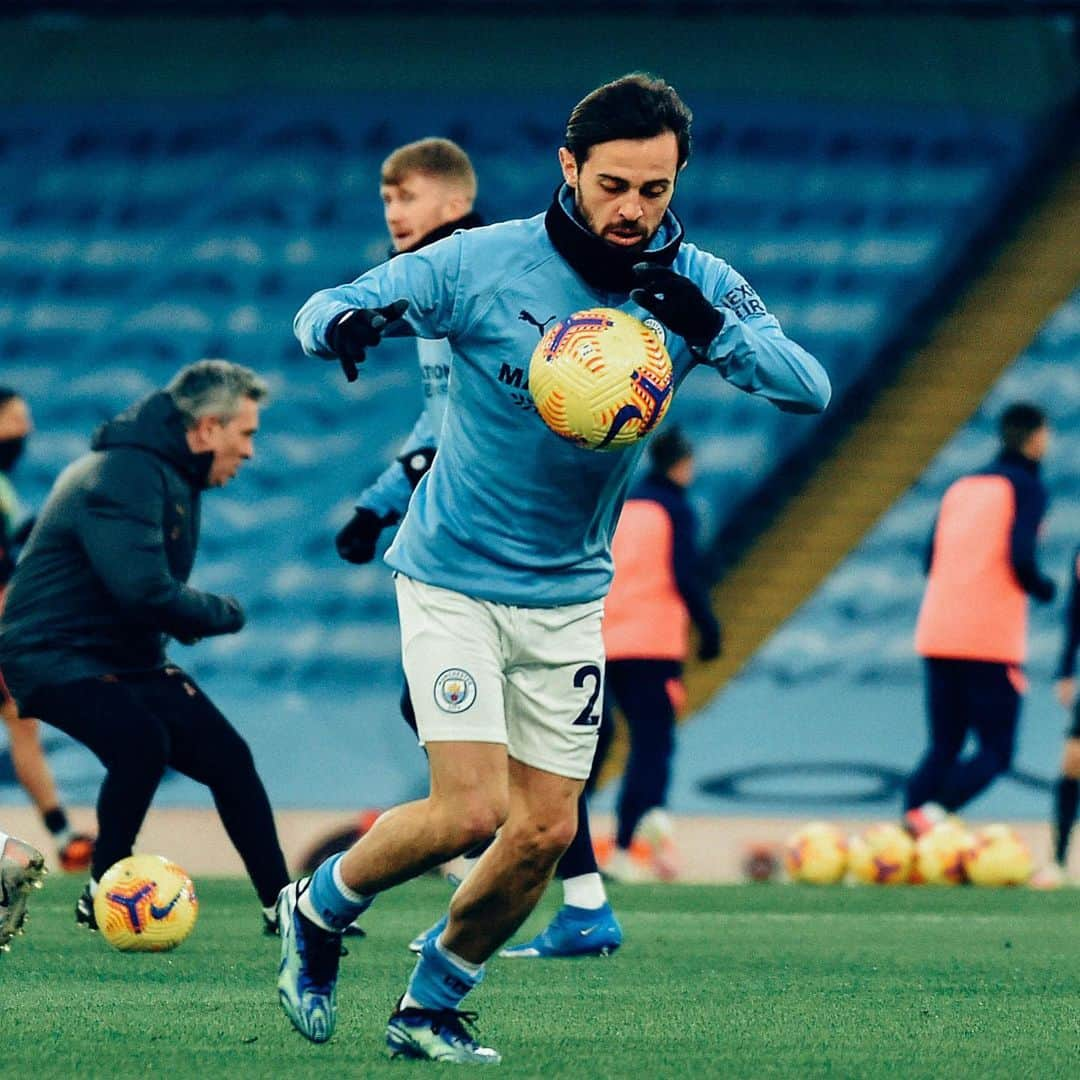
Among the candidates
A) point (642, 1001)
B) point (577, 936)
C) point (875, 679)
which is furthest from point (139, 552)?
point (875, 679)

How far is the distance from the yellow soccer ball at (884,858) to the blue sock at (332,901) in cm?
731

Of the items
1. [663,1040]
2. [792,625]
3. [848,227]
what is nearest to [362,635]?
[792,625]

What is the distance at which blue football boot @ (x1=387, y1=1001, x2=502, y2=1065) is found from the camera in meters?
4.96

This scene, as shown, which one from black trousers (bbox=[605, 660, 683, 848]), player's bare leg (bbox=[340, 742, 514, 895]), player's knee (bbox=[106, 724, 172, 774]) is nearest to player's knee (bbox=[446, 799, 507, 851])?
player's bare leg (bbox=[340, 742, 514, 895])

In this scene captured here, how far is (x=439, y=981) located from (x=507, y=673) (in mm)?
672

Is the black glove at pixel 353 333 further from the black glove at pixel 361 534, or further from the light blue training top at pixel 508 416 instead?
the black glove at pixel 361 534

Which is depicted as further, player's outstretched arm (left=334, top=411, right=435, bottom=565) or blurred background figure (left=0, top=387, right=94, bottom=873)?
blurred background figure (left=0, top=387, right=94, bottom=873)

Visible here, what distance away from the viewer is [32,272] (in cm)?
1648

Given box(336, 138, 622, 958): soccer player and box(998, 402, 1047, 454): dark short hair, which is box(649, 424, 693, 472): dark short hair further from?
box(336, 138, 622, 958): soccer player

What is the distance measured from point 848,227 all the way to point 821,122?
0.73 metres

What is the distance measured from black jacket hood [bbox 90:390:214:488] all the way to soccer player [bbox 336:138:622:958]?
78cm

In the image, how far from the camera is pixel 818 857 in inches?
487

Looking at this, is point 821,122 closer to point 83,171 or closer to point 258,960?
point 83,171

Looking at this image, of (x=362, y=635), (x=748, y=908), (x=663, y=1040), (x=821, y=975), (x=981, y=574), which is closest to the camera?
(x=663, y=1040)
